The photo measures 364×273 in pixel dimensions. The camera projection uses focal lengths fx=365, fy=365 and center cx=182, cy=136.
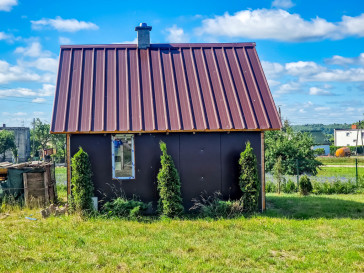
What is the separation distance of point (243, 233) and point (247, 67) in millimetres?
6900

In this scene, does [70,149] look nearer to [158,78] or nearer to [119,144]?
[119,144]

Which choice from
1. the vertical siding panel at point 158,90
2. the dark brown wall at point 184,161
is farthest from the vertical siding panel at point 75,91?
the vertical siding panel at point 158,90

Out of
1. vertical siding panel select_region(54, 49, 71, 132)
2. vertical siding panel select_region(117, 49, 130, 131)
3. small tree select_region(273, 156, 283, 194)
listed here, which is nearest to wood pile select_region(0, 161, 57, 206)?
vertical siding panel select_region(54, 49, 71, 132)

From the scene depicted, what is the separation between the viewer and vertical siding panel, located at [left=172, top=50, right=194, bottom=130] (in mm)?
12037

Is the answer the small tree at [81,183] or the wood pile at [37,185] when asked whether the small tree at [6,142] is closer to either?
the wood pile at [37,185]

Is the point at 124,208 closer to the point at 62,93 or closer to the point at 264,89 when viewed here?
the point at 62,93

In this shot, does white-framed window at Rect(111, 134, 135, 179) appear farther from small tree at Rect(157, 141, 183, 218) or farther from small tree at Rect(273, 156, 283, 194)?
small tree at Rect(273, 156, 283, 194)

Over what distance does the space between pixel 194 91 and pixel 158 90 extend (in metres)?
1.29

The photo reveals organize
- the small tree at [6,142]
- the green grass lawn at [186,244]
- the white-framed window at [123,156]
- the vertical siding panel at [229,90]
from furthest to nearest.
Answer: the small tree at [6,142]
the vertical siding panel at [229,90]
the white-framed window at [123,156]
the green grass lawn at [186,244]

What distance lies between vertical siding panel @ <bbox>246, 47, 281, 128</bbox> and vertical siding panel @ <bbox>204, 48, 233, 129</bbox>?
4.59 feet

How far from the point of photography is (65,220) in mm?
10734

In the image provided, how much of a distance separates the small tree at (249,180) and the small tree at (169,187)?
2.11 metres

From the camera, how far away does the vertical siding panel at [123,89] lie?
1187 cm

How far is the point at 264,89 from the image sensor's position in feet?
43.5
